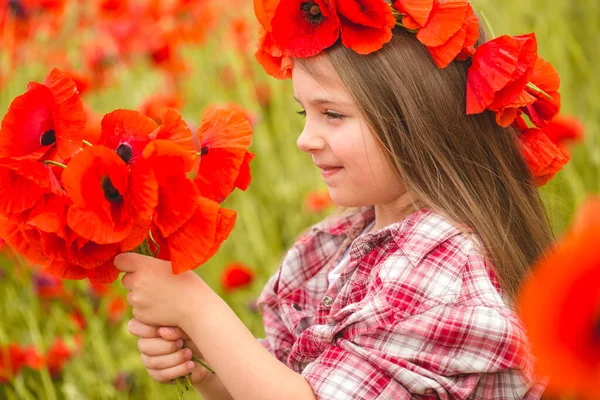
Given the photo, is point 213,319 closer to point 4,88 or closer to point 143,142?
point 143,142

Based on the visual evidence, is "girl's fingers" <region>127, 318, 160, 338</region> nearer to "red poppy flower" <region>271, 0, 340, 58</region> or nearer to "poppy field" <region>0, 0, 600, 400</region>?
"poppy field" <region>0, 0, 600, 400</region>

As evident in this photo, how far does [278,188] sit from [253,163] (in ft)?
0.72

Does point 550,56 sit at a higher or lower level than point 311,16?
lower

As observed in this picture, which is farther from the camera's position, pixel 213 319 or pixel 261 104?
pixel 261 104

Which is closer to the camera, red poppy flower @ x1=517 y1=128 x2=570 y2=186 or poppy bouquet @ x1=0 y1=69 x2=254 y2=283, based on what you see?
poppy bouquet @ x1=0 y1=69 x2=254 y2=283

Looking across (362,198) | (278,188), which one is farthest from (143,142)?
(278,188)

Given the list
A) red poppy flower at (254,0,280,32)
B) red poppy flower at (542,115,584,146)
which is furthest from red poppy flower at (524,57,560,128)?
red poppy flower at (254,0,280,32)

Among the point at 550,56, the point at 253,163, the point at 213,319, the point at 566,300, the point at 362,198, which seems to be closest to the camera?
the point at 566,300

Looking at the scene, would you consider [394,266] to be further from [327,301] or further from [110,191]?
[110,191]

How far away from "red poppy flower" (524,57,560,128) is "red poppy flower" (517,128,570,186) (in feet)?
0.08

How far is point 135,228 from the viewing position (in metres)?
0.81

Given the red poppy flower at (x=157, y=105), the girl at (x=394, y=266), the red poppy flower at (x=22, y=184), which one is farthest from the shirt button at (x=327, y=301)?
the red poppy flower at (x=157, y=105)

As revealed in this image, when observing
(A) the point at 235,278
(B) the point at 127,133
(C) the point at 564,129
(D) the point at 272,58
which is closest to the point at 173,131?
(B) the point at 127,133

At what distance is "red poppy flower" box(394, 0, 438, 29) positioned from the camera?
1036 mm
